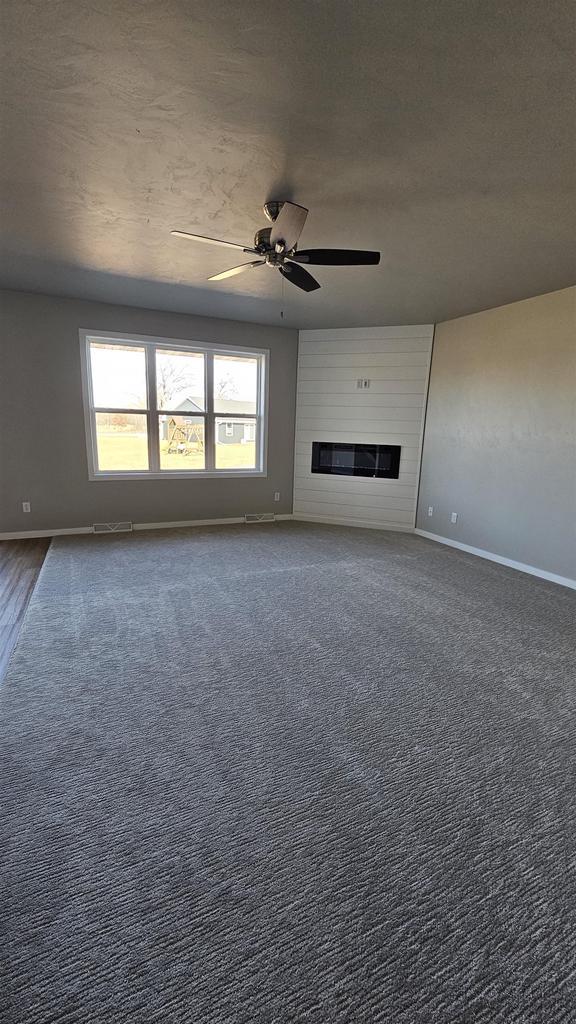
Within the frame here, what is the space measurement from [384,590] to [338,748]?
1.97 meters

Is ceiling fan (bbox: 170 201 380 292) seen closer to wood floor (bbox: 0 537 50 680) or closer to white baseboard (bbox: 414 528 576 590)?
wood floor (bbox: 0 537 50 680)

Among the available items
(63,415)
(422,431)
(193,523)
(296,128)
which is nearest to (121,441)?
(63,415)

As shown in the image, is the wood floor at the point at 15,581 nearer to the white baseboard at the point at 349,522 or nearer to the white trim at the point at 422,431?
the white baseboard at the point at 349,522

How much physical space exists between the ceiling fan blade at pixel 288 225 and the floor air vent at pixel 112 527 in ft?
12.8

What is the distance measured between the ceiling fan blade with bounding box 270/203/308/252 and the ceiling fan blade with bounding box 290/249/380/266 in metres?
0.09

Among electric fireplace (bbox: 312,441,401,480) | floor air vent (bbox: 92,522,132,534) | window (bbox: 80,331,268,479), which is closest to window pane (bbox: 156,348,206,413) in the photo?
window (bbox: 80,331,268,479)

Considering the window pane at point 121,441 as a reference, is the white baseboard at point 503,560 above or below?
below

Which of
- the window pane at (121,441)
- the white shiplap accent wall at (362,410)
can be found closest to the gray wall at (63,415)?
the window pane at (121,441)

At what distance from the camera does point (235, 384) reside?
579 centimetres

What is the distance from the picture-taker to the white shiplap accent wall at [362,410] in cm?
560

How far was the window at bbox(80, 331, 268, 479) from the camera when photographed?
5.14 m

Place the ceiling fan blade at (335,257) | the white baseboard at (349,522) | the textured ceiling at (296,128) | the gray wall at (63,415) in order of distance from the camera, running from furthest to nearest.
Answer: the white baseboard at (349,522), the gray wall at (63,415), the ceiling fan blade at (335,257), the textured ceiling at (296,128)

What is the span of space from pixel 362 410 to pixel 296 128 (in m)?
4.09

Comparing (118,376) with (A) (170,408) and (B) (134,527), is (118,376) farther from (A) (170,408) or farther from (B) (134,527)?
(B) (134,527)
